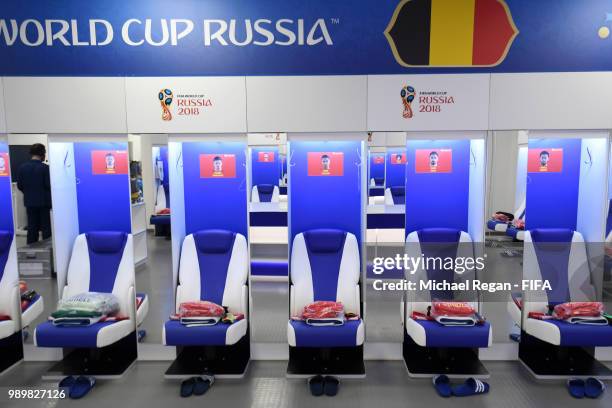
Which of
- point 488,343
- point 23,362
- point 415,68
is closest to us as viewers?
point 488,343

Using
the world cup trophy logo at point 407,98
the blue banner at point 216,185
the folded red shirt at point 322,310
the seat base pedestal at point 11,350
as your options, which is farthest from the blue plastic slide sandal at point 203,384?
the world cup trophy logo at point 407,98

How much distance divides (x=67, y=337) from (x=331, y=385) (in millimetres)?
1865

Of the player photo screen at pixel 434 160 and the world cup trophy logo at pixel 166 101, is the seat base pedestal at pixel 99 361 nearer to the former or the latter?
the world cup trophy logo at pixel 166 101

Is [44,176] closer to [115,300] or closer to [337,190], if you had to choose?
[115,300]

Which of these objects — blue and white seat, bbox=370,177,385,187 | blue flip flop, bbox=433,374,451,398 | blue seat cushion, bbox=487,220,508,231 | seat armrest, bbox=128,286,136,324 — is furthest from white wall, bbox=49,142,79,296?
blue seat cushion, bbox=487,220,508,231

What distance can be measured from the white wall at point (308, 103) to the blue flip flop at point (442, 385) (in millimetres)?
1872

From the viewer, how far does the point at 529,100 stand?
2.95m

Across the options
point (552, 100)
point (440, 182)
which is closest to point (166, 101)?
point (440, 182)

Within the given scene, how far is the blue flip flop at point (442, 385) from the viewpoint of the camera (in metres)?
2.82

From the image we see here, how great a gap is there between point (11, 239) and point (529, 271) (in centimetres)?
420

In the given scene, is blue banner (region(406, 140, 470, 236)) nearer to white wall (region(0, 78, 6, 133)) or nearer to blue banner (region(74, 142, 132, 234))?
blue banner (region(74, 142, 132, 234))

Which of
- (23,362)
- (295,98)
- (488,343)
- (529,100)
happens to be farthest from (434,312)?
(23,362)

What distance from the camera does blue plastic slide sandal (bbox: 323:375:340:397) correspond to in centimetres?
283

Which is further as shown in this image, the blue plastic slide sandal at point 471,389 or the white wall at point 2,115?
the white wall at point 2,115
